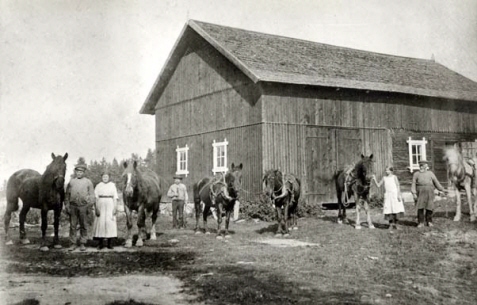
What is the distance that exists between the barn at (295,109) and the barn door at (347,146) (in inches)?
1.7

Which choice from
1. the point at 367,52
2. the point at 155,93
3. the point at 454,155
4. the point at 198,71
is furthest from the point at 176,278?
the point at 367,52

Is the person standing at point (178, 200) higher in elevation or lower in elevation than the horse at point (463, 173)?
lower

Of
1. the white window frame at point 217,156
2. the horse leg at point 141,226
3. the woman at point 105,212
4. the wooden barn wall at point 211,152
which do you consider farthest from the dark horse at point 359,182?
the woman at point 105,212

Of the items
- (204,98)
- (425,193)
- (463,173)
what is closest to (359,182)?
(425,193)

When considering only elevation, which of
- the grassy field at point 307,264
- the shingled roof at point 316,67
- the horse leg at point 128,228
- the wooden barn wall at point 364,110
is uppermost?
the shingled roof at point 316,67

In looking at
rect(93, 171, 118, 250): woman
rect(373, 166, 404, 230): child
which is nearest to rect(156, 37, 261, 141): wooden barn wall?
rect(373, 166, 404, 230): child

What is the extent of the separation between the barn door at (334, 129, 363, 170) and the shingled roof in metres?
1.95

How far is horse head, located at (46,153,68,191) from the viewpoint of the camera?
9.61 meters

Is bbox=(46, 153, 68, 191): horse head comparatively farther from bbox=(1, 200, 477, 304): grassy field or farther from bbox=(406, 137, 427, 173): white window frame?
bbox=(406, 137, 427, 173): white window frame

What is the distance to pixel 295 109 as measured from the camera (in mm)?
17516

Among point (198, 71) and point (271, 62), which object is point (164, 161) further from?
point (271, 62)

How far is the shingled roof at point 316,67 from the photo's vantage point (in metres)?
17.2

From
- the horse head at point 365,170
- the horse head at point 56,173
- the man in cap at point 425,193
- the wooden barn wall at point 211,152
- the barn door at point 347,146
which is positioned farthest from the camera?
the barn door at point 347,146

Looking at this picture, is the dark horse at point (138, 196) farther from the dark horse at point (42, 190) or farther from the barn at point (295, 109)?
the barn at point (295, 109)
